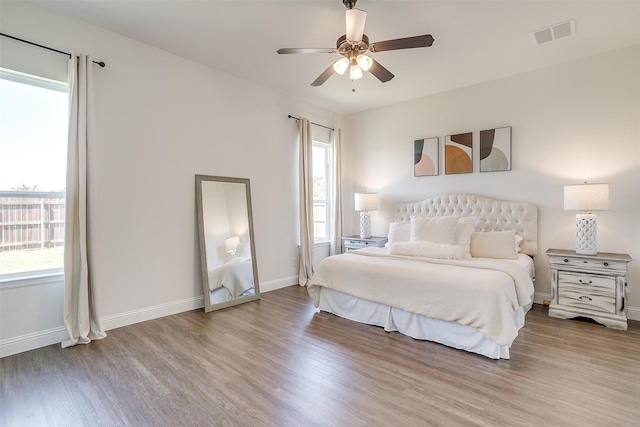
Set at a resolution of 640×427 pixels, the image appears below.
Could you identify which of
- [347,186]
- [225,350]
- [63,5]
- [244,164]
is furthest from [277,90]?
[225,350]

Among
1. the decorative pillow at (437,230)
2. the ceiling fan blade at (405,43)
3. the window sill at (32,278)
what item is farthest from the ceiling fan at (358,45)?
the window sill at (32,278)

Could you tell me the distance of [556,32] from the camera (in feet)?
10.3

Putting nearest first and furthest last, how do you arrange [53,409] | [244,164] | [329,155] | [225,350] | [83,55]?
[53,409]
[225,350]
[83,55]
[244,164]
[329,155]

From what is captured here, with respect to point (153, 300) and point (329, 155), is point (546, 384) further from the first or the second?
point (329, 155)

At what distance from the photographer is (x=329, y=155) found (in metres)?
5.79

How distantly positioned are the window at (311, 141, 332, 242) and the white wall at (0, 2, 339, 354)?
121 centimetres

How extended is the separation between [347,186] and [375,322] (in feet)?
10.5

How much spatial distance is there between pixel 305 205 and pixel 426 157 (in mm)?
2068

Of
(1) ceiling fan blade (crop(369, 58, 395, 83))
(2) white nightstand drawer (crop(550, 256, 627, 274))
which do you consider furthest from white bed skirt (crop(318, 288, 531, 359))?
(1) ceiling fan blade (crop(369, 58, 395, 83))

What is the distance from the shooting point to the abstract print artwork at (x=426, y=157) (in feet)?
16.1

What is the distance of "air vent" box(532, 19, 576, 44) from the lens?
119 inches

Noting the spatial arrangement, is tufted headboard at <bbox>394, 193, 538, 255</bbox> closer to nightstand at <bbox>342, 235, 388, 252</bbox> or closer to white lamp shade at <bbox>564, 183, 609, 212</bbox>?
nightstand at <bbox>342, 235, 388, 252</bbox>

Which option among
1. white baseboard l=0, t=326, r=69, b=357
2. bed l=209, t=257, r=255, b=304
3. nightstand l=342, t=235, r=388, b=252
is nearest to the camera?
white baseboard l=0, t=326, r=69, b=357

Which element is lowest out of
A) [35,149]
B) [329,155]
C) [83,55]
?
[35,149]
